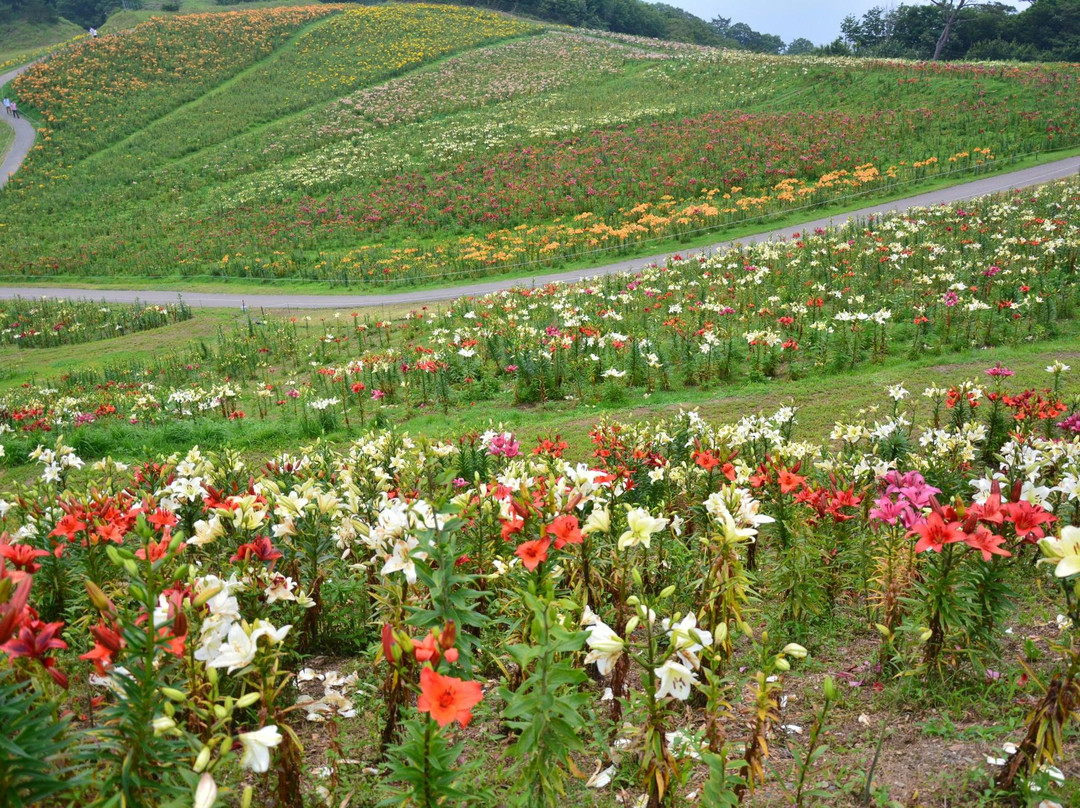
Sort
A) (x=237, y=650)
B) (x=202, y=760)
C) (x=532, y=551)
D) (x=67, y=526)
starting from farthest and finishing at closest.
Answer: (x=67, y=526)
(x=532, y=551)
(x=237, y=650)
(x=202, y=760)

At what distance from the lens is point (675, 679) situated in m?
2.03

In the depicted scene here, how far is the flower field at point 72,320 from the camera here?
52.2 ft

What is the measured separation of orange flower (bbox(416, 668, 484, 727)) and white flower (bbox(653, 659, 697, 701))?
0.65m

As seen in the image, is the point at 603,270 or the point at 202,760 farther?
the point at 603,270

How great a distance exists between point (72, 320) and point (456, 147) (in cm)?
1814

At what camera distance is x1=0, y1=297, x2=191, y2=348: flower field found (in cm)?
1591

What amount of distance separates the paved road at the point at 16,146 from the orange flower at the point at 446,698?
40573 mm

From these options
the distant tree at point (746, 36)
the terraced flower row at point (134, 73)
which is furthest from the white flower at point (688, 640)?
the distant tree at point (746, 36)

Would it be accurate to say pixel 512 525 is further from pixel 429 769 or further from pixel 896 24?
pixel 896 24

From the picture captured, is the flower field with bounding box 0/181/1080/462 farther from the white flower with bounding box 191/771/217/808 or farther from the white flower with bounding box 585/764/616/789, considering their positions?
the white flower with bounding box 191/771/217/808

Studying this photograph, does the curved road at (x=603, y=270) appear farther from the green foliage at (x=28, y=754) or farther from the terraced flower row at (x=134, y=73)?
the terraced flower row at (x=134, y=73)

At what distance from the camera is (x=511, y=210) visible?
22.5 m

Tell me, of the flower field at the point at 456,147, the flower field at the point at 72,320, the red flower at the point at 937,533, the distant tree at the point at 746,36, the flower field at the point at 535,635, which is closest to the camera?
the flower field at the point at 535,635

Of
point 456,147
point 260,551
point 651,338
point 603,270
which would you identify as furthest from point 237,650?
point 456,147
